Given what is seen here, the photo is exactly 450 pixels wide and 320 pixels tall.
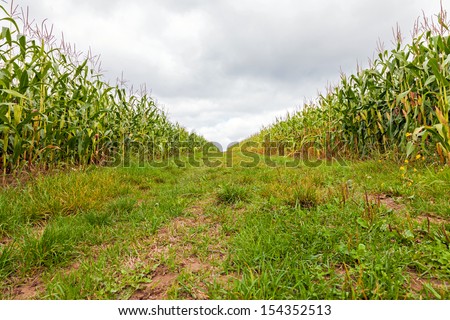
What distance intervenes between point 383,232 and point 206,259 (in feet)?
4.45

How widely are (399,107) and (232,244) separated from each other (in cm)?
468

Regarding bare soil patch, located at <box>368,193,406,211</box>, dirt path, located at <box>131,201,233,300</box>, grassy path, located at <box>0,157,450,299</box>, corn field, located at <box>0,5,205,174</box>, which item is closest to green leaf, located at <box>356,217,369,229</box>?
grassy path, located at <box>0,157,450,299</box>

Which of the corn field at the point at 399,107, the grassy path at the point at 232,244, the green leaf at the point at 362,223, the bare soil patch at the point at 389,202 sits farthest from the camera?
the corn field at the point at 399,107

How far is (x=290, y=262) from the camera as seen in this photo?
4.88ft

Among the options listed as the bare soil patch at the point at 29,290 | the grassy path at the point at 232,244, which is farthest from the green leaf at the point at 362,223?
the bare soil patch at the point at 29,290

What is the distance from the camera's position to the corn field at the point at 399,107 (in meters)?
3.35

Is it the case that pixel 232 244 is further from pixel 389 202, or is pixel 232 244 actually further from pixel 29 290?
pixel 389 202

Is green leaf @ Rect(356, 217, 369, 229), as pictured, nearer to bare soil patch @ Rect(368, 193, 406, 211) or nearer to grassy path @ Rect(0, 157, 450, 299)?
grassy path @ Rect(0, 157, 450, 299)

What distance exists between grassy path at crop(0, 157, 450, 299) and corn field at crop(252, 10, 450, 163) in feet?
3.77

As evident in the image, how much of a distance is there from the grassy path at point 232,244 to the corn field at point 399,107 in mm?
1148

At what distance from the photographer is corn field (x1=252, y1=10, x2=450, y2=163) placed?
3354mm

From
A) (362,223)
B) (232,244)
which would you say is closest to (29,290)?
(232,244)

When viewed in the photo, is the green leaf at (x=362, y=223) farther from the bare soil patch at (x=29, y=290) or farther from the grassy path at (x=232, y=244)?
the bare soil patch at (x=29, y=290)
